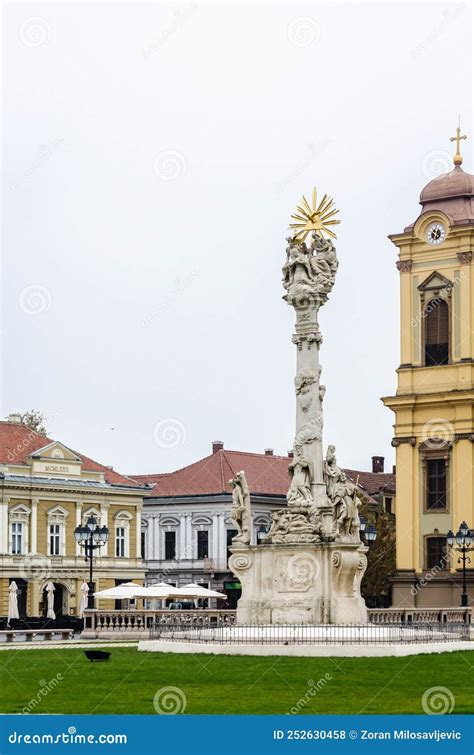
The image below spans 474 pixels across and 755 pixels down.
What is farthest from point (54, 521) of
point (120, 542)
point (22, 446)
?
point (120, 542)

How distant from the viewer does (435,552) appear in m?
71.1

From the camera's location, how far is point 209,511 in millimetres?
90500

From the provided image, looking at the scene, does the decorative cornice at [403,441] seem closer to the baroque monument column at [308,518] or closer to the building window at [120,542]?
the building window at [120,542]

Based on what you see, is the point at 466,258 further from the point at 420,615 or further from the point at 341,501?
the point at 341,501

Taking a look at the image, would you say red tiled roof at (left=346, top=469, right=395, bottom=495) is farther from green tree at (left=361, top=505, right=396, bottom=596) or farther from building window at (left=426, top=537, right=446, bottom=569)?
building window at (left=426, top=537, right=446, bottom=569)

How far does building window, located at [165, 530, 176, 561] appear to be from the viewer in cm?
9094

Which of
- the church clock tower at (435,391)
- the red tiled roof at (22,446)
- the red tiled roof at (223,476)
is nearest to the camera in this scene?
the church clock tower at (435,391)

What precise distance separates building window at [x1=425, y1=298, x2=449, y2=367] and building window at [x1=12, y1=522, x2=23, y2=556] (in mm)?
20877

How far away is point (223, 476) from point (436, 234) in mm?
26082

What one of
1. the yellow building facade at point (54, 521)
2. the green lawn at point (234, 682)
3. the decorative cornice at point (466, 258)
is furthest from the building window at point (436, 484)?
the green lawn at point (234, 682)

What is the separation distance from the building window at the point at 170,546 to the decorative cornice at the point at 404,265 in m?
26.6

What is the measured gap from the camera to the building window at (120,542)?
8049 cm

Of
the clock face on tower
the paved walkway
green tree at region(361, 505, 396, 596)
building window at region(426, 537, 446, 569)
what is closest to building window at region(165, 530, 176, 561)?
green tree at region(361, 505, 396, 596)

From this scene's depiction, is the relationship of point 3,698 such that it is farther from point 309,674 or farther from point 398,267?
point 398,267
